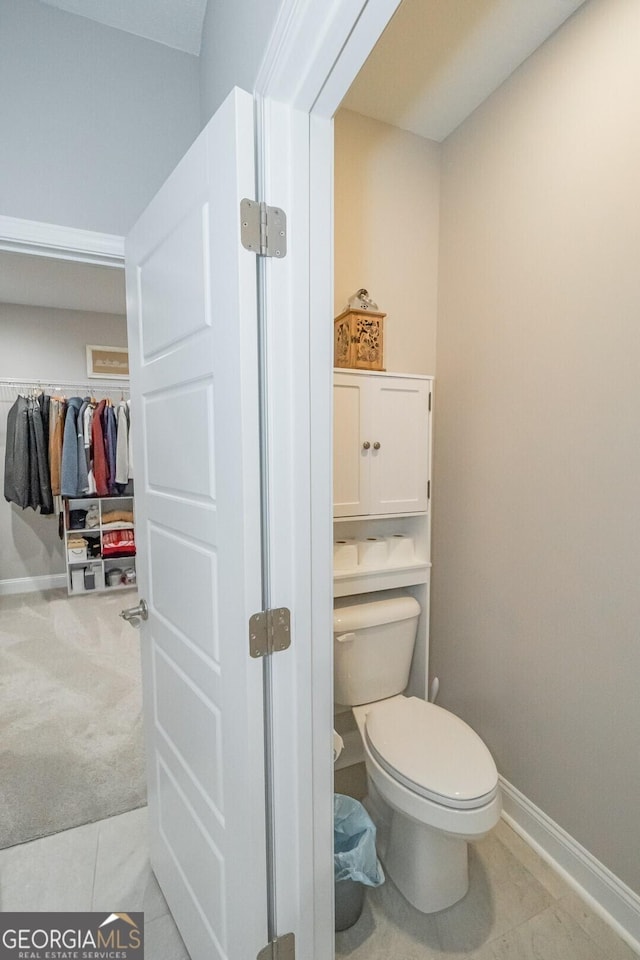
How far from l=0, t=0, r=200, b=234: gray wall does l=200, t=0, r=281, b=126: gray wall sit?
0.42 ft

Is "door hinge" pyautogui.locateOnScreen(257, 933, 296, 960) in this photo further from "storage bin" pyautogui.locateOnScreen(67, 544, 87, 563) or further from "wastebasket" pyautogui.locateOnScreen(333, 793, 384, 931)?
"storage bin" pyautogui.locateOnScreen(67, 544, 87, 563)

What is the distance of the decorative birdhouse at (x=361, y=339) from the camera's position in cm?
157

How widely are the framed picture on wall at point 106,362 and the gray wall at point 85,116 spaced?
9.70 feet

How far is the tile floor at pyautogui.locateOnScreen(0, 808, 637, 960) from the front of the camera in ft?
3.86

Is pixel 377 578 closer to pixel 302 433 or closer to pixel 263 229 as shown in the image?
pixel 302 433

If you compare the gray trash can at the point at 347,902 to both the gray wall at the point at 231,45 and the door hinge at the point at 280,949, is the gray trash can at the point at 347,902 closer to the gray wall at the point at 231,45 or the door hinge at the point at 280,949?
the door hinge at the point at 280,949

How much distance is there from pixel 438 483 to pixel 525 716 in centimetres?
91

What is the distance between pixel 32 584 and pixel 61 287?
2609 mm

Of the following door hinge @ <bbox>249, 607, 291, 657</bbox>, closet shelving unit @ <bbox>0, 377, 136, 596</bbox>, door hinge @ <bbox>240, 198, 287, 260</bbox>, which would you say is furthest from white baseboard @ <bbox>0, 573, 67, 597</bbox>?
door hinge @ <bbox>240, 198, 287, 260</bbox>

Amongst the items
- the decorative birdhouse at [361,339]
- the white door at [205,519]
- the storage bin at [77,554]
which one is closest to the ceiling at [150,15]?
the white door at [205,519]

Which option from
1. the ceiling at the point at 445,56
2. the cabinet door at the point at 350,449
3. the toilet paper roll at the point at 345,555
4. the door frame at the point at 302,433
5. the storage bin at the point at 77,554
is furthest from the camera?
the storage bin at the point at 77,554

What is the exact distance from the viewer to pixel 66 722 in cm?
217

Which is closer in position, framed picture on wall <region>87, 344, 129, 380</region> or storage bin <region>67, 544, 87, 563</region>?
storage bin <region>67, 544, 87, 563</region>

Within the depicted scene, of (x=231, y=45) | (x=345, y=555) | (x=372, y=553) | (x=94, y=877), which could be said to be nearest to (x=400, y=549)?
(x=372, y=553)
